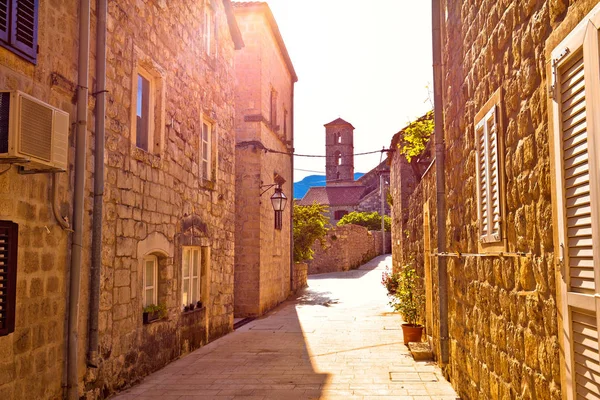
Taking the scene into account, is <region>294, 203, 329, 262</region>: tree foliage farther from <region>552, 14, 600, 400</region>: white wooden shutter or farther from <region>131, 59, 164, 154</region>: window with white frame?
<region>552, 14, 600, 400</region>: white wooden shutter

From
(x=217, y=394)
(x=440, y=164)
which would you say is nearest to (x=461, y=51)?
(x=440, y=164)

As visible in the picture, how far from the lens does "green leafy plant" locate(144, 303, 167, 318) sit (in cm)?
757

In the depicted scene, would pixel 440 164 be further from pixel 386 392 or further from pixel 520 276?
pixel 520 276

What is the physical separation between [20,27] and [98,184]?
5.89 ft

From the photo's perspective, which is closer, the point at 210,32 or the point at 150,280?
the point at 150,280

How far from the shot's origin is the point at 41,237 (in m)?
5.10

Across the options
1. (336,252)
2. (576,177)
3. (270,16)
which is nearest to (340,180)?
(336,252)

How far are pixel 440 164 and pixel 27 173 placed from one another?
4217 mm

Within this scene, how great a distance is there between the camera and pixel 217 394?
21.2ft

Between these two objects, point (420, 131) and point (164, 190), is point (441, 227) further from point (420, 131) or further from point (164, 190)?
point (164, 190)

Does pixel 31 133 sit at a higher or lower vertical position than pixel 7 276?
higher

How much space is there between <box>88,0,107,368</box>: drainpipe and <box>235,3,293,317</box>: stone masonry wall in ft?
28.3

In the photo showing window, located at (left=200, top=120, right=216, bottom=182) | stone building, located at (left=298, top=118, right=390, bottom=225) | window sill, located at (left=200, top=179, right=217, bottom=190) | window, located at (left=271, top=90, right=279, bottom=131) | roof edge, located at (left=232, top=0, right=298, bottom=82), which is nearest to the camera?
window sill, located at (left=200, top=179, right=217, bottom=190)

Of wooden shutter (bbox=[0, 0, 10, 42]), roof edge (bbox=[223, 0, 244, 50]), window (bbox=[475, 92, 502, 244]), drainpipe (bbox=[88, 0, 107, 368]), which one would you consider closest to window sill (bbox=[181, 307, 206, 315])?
drainpipe (bbox=[88, 0, 107, 368])
